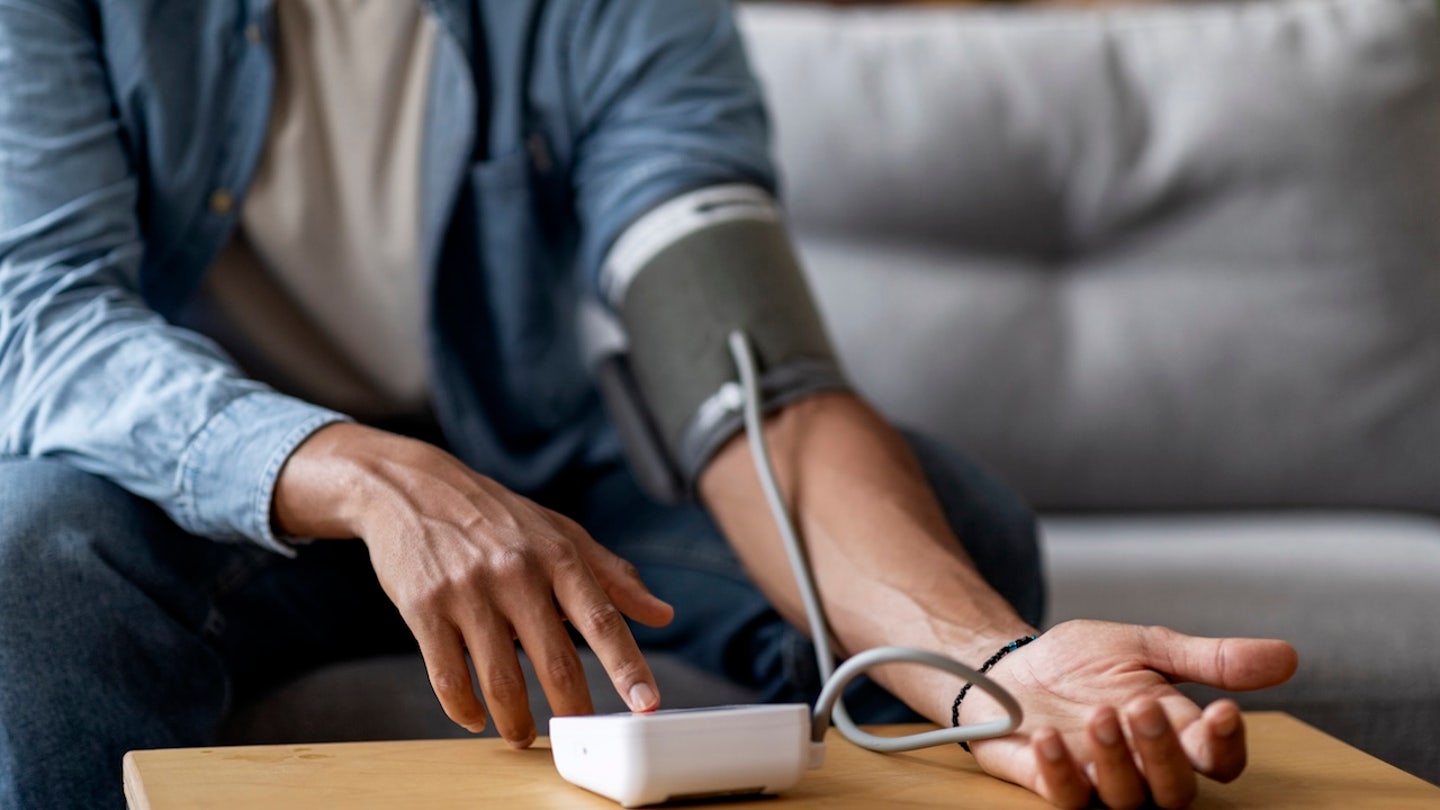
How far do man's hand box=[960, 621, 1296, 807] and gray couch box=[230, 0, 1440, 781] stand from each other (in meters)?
0.69

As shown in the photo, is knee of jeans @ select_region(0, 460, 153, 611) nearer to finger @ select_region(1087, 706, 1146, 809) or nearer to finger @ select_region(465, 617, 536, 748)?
finger @ select_region(465, 617, 536, 748)

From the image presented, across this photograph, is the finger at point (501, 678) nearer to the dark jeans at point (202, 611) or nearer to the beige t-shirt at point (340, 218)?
the dark jeans at point (202, 611)

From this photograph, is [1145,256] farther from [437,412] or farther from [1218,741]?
[1218,741]

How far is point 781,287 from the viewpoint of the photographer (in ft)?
2.88

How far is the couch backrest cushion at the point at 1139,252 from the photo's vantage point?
4.36 feet

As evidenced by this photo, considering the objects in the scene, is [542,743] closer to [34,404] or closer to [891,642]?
[891,642]

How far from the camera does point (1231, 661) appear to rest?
0.54 m

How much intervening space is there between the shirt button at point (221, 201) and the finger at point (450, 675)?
438mm

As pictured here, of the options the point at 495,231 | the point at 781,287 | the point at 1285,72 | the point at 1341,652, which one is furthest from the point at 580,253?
the point at 1285,72

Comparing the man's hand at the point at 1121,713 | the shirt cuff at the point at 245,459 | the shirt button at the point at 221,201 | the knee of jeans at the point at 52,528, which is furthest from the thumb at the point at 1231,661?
the shirt button at the point at 221,201

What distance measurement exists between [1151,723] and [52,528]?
1.69ft

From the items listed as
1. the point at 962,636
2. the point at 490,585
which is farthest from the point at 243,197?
the point at 962,636

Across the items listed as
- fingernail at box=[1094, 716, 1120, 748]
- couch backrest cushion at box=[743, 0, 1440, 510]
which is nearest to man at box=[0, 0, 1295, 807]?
fingernail at box=[1094, 716, 1120, 748]

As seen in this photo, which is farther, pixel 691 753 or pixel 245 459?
pixel 245 459
